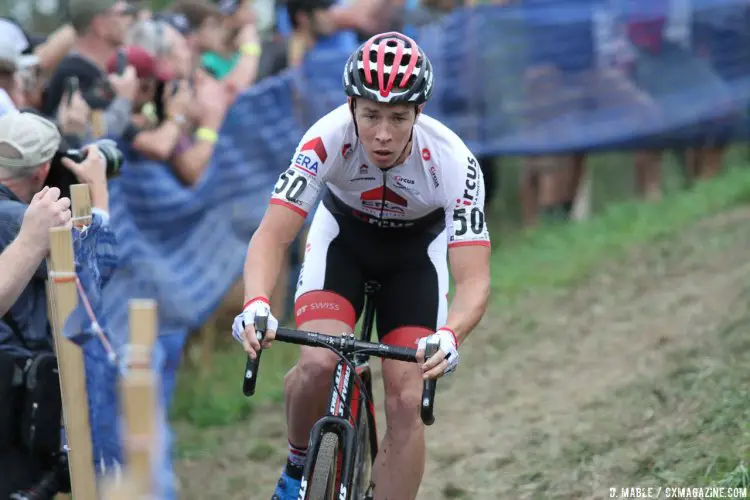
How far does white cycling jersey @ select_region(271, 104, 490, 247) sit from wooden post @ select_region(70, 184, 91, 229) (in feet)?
2.67

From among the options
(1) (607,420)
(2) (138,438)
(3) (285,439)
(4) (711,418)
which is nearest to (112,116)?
(3) (285,439)

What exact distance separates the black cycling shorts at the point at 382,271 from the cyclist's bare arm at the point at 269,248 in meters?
0.40

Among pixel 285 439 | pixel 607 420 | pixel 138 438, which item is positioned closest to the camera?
pixel 138 438

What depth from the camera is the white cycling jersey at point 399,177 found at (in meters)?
5.06

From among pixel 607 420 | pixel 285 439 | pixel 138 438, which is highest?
pixel 138 438

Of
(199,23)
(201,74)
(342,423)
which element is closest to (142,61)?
(201,74)

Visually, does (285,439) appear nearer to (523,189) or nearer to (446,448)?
(446,448)

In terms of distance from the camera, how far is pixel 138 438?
3.14m

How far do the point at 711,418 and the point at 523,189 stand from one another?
23.2 ft

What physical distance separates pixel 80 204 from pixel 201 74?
528 cm

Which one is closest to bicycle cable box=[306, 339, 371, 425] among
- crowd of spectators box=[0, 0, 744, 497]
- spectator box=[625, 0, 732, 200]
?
crowd of spectators box=[0, 0, 744, 497]

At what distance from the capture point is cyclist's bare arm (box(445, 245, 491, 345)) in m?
4.81

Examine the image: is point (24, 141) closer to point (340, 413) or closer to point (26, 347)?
point (26, 347)

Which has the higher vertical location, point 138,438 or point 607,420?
point 138,438
